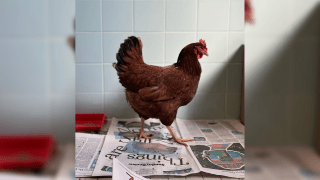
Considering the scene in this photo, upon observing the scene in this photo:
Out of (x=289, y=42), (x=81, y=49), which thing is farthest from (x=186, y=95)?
(x=289, y=42)

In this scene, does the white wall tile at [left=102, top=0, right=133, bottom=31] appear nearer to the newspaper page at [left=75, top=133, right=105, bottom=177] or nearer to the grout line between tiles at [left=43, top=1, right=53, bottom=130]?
the newspaper page at [left=75, top=133, right=105, bottom=177]

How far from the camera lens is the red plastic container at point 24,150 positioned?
190 millimetres

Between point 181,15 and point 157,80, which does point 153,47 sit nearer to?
point 181,15

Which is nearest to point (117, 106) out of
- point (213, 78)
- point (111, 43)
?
point (111, 43)

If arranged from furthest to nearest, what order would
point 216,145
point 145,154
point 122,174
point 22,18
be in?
point 216,145 → point 145,154 → point 122,174 → point 22,18

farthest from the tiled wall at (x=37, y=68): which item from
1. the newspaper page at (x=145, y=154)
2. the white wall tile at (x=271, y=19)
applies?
the newspaper page at (x=145, y=154)

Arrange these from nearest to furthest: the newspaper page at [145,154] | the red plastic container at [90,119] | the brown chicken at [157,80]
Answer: the newspaper page at [145,154]
the brown chicken at [157,80]
the red plastic container at [90,119]

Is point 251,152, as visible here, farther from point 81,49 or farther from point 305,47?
point 81,49

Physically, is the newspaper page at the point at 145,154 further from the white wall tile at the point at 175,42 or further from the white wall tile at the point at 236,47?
the white wall tile at the point at 236,47

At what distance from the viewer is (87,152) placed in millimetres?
890

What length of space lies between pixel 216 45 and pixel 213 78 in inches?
7.7

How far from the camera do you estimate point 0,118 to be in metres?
0.19

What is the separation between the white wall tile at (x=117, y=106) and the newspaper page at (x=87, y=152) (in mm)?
333

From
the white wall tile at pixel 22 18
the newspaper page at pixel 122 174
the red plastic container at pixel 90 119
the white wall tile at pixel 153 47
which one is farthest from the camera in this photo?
the white wall tile at pixel 153 47
